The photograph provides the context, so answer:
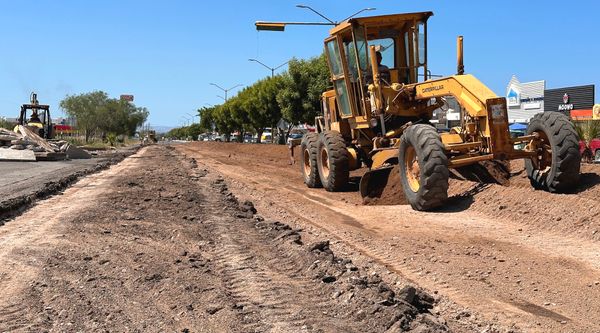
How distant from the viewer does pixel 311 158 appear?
13.8 meters

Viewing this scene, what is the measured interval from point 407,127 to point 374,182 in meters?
1.46

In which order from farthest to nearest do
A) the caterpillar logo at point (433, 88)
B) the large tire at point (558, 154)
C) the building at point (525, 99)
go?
1. the building at point (525, 99)
2. the caterpillar logo at point (433, 88)
3. the large tire at point (558, 154)

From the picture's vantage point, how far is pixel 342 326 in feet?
13.0

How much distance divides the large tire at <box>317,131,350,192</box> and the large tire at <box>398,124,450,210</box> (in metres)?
2.89

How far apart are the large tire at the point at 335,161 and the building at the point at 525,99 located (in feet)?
120

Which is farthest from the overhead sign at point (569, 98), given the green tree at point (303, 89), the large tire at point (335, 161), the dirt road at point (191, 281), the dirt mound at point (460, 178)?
the dirt road at point (191, 281)

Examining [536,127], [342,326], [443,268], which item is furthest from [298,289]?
[536,127]

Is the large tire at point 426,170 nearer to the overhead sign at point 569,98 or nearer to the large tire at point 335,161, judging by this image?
the large tire at point 335,161

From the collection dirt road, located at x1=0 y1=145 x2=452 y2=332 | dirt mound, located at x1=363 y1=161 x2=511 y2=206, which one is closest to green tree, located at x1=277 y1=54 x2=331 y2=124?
dirt mound, located at x1=363 y1=161 x2=511 y2=206

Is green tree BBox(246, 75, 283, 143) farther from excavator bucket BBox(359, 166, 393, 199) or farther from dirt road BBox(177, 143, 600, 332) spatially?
dirt road BBox(177, 143, 600, 332)

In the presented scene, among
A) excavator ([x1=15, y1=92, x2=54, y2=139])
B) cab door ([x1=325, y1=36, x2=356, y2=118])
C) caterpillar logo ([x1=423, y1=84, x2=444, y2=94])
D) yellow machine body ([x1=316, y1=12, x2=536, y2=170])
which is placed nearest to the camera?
caterpillar logo ([x1=423, y1=84, x2=444, y2=94])

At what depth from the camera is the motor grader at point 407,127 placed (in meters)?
8.77

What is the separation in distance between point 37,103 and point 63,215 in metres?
27.0

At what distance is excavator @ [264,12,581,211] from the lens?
346 inches
